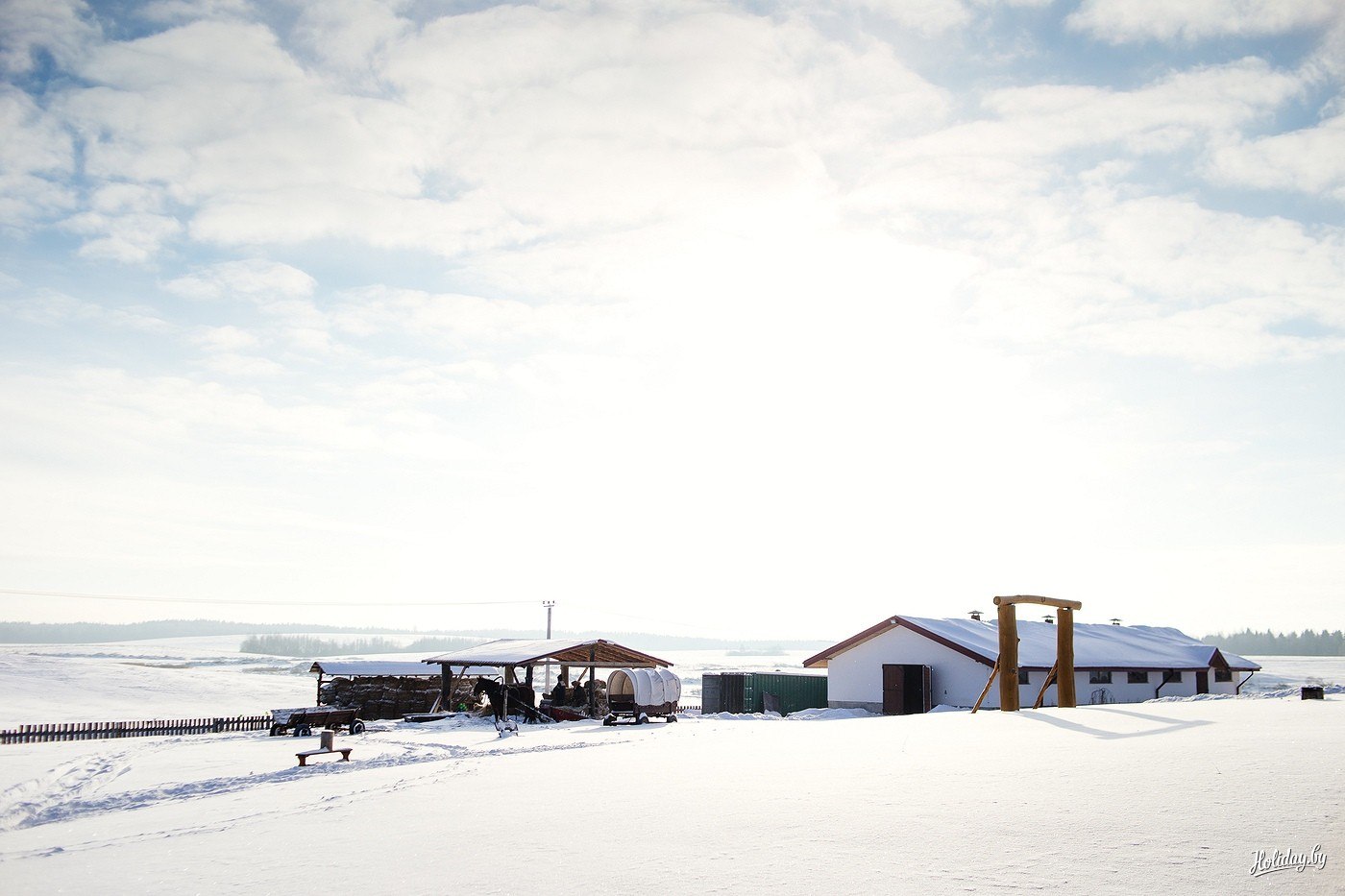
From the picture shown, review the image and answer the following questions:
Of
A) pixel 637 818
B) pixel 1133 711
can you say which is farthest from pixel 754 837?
pixel 1133 711

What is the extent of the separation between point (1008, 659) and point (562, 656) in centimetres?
2242

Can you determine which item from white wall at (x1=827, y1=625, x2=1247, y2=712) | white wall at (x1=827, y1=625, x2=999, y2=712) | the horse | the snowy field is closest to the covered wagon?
the horse

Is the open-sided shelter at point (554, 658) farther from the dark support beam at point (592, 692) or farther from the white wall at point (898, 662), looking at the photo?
the white wall at point (898, 662)

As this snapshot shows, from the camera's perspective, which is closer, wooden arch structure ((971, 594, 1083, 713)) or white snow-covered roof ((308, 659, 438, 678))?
wooden arch structure ((971, 594, 1083, 713))

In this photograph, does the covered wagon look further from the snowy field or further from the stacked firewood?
the snowy field

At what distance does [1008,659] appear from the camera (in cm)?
2659

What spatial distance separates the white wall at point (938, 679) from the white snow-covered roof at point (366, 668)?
2332cm

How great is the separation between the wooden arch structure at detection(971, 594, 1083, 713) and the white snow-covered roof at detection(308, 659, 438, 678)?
32.3 metres

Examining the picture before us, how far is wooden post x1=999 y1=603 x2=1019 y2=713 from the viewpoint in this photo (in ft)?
85.5

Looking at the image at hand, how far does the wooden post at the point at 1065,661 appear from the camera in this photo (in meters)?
27.5

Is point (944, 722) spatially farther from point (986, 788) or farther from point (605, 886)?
point (605, 886)

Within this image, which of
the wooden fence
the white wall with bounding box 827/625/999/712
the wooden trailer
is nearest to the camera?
the wooden fence

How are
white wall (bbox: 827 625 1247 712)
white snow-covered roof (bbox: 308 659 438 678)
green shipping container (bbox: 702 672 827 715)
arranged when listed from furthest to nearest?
1. green shipping container (bbox: 702 672 827 715)
2. white snow-covered roof (bbox: 308 659 438 678)
3. white wall (bbox: 827 625 1247 712)

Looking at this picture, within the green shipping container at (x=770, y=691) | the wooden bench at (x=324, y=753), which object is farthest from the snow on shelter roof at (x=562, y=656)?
the wooden bench at (x=324, y=753)
